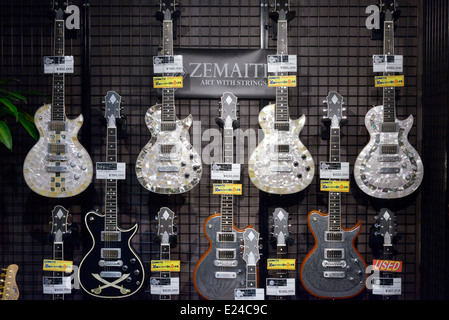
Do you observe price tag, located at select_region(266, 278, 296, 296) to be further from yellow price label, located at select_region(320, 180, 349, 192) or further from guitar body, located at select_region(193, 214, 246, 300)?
yellow price label, located at select_region(320, 180, 349, 192)

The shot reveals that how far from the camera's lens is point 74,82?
3.24m

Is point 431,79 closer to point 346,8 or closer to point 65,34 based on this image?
point 346,8

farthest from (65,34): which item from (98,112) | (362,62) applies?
(362,62)

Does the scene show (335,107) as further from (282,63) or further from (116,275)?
(116,275)

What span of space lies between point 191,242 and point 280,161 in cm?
89

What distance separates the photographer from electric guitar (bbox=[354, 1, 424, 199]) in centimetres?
298

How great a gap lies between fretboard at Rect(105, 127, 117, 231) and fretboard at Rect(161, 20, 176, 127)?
362mm

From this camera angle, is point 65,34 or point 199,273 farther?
point 65,34

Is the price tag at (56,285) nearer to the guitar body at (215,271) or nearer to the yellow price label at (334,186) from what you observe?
the guitar body at (215,271)

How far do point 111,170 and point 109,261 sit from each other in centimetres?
61

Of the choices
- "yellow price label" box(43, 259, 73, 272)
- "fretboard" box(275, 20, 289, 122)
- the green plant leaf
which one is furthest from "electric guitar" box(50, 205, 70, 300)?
"fretboard" box(275, 20, 289, 122)

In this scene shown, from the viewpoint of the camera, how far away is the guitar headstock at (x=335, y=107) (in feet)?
9.89

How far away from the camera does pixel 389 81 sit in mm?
3016
